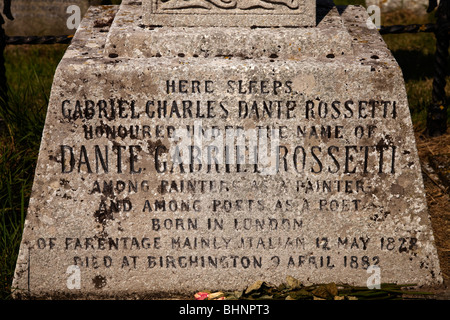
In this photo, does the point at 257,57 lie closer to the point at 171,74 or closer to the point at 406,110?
the point at 171,74

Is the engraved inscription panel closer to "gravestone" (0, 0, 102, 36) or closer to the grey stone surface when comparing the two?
the grey stone surface

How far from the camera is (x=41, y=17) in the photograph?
633 cm

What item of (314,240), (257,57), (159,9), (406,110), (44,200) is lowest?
(314,240)

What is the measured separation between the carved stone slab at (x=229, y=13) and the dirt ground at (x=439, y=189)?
1.37 m

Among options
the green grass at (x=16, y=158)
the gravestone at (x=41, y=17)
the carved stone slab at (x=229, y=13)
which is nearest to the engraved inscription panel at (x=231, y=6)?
the carved stone slab at (x=229, y=13)

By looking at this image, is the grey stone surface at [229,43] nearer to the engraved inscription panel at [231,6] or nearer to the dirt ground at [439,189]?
the engraved inscription panel at [231,6]

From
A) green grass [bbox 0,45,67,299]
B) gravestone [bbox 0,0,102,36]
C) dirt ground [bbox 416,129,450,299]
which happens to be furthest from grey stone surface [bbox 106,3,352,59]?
gravestone [bbox 0,0,102,36]

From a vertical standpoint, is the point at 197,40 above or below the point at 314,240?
above

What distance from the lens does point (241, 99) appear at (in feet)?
9.98

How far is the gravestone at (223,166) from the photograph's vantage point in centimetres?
303

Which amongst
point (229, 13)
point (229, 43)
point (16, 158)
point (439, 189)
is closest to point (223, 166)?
point (229, 43)

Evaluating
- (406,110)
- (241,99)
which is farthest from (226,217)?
(406,110)

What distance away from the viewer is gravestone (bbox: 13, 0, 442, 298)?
3.03m

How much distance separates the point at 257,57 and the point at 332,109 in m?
0.43
